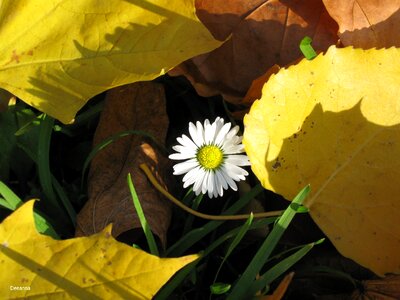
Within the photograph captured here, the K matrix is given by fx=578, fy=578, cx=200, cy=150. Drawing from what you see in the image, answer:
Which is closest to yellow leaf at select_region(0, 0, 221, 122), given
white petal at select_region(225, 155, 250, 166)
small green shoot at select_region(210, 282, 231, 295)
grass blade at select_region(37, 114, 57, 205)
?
grass blade at select_region(37, 114, 57, 205)

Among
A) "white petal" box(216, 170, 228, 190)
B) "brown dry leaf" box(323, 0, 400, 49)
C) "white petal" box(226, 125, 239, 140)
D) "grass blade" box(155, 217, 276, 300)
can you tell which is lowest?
"grass blade" box(155, 217, 276, 300)

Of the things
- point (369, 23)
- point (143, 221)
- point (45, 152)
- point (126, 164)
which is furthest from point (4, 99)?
point (369, 23)

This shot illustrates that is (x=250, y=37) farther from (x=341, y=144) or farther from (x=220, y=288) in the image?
(x=220, y=288)

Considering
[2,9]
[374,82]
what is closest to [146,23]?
[2,9]

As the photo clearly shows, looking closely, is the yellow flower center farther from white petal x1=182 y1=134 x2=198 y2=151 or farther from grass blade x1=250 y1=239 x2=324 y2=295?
grass blade x1=250 y1=239 x2=324 y2=295

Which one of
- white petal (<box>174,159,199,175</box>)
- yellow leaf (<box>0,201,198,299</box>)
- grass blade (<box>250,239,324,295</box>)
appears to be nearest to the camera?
yellow leaf (<box>0,201,198,299</box>)

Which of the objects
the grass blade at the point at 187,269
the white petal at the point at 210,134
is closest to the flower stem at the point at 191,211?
the grass blade at the point at 187,269

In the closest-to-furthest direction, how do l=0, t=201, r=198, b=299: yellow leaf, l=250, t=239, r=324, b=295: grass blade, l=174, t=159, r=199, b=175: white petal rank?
l=0, t=201, r=198, b=299: yellow leaf → l=250, t=239, r=324, b=295: grass blade → l=174, t=159, r=199, b=175: white petal
